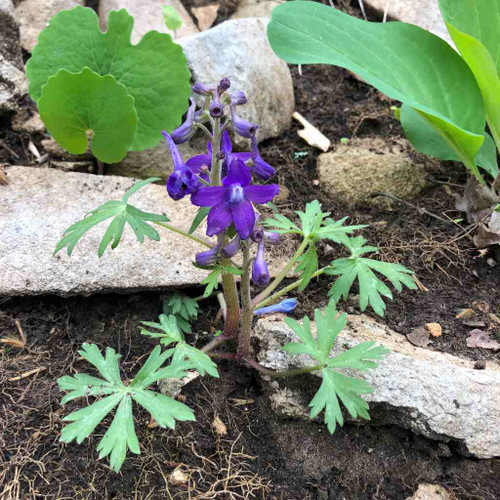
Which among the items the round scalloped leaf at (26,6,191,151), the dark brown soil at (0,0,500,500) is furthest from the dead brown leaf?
the round scalloped leaf at (26,6,191,151)

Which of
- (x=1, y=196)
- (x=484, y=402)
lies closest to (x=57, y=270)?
(x=1, y=196)

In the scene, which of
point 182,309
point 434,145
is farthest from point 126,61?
point 434,145

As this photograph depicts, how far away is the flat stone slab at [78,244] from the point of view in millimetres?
2215

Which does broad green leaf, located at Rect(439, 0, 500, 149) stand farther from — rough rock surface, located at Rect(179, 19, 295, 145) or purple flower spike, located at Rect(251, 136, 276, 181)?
purple flower spike, located at Rect(251, 136, 276, 181)

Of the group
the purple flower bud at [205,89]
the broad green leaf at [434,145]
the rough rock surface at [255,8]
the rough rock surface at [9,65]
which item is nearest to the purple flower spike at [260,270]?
the purple flower bud at [205,89]

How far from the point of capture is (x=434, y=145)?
2.70 m

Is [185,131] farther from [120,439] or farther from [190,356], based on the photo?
[120,439]

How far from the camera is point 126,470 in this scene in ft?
5.88

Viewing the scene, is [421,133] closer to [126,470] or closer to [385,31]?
[385,31]

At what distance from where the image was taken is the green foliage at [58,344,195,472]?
58.6 inches

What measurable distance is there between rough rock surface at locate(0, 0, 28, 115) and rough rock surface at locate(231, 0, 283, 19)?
161 cm

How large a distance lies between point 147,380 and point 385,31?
2008mm

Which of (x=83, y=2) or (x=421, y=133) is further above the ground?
(x=83, y=2)

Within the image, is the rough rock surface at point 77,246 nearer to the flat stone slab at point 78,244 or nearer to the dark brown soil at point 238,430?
the flat stone slab at point 78,244
